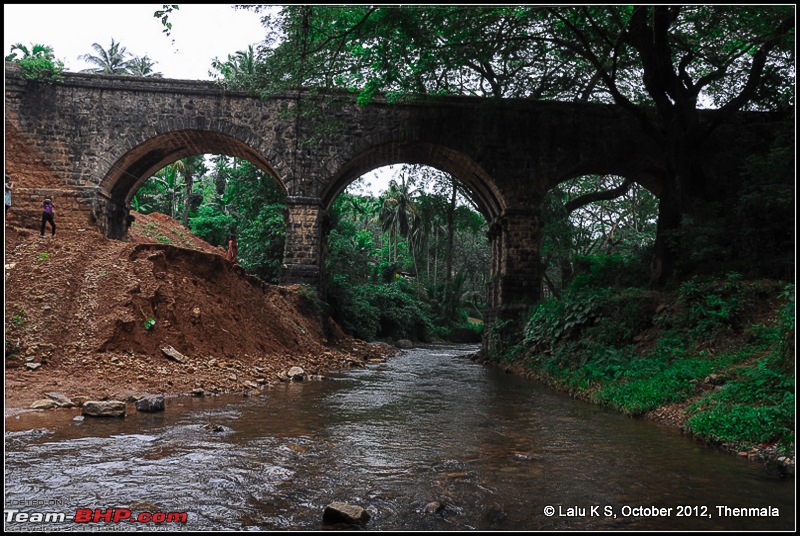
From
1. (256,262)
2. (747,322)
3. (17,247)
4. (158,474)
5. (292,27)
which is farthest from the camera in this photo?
(256,262)

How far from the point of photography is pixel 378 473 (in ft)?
11.0

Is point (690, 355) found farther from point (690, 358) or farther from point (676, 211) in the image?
point (676, 211)

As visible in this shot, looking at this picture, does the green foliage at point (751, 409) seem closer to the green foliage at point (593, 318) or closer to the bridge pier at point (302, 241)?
the green foliage at point (593, 318)

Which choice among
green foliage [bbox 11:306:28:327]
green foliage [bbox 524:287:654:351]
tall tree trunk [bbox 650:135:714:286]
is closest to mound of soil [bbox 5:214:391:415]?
green foliage [bbox 11:306:28:327]

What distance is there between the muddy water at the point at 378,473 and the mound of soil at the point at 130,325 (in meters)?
1.31

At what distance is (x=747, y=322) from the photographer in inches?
289

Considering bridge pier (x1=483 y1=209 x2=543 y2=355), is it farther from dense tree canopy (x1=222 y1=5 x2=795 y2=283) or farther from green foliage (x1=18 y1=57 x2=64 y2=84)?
green foliage (x1=18 y1=57 x2=64 y2=84)

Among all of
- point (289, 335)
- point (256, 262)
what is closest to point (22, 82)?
point (256, 262)

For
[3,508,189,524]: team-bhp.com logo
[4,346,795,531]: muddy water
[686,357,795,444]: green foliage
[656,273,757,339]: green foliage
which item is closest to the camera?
[3,508,189,524]: team-bhp.com logo

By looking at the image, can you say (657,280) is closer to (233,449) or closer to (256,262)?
(233,449)

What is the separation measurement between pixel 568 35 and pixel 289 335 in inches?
337

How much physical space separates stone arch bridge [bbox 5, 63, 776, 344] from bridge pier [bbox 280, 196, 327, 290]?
3 centimetres

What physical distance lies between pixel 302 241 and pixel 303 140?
110 inches

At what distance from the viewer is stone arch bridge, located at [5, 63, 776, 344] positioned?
14.3 metres
